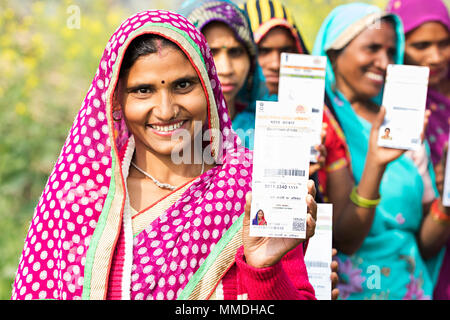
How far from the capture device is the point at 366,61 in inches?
124

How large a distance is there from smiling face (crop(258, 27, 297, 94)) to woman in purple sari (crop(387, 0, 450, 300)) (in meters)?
0.78

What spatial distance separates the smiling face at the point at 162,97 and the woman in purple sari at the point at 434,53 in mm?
2109

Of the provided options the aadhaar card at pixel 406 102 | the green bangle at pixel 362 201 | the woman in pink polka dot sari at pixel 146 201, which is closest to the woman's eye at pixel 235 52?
the aadhaar card at pixel 406 102

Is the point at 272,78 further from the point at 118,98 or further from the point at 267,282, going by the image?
the point at 267,282

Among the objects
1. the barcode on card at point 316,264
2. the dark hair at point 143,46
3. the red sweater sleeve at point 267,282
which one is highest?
the dark hair at point 143,46

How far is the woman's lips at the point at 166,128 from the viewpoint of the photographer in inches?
64.7

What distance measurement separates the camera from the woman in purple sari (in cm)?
335

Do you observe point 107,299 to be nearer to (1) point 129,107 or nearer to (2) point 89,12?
(1) point 129,107

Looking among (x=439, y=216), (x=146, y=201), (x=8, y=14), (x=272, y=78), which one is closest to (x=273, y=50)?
(x=272, y=78)

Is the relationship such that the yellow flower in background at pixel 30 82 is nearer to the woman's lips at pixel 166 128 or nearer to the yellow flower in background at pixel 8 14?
the yellow flower in background at pixel 8 14

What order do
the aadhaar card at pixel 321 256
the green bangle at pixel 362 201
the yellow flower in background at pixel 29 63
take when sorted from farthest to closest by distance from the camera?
the yellow flower in background at pixel 29 63, the green bangle at pixel 362 201, the aadhaar card at pixel 321 256

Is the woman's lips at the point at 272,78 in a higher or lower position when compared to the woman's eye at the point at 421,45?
lower
